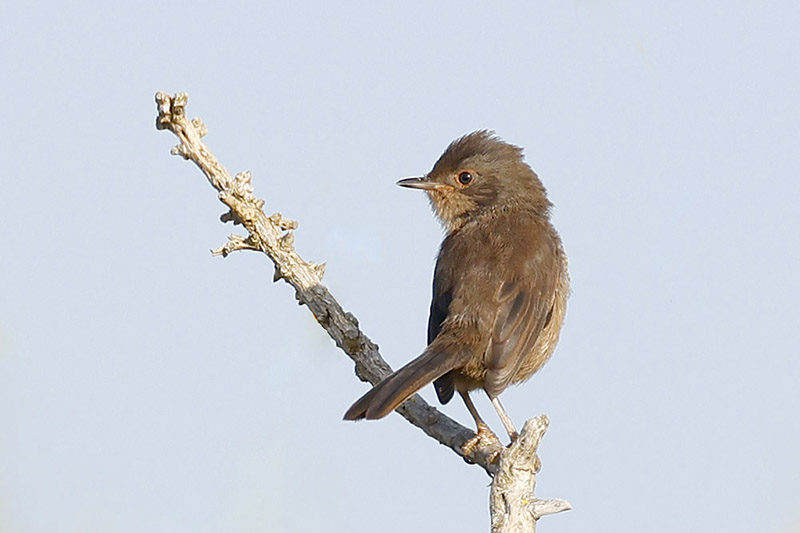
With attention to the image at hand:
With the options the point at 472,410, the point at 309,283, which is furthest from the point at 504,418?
the point at 309,283

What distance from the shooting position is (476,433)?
5.99 m

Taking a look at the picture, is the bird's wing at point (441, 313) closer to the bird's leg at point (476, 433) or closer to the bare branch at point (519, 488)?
the bird's leg at point (476, 433)

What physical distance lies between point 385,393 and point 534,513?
1230 mm

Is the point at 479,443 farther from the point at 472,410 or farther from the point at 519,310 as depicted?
the point at 519,310

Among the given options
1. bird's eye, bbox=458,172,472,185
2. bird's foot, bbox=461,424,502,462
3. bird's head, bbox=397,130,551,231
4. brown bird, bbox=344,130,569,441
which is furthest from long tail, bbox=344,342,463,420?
bird's eye, bbox=458,172,472,185

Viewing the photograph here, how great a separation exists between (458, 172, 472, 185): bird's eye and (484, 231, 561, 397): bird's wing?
788 millimetres

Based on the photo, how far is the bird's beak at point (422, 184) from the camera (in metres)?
7.39

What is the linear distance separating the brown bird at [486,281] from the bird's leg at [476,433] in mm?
16

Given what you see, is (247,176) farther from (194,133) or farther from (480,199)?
(480,199)

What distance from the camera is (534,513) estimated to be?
448cm

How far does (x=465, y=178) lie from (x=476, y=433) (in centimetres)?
212

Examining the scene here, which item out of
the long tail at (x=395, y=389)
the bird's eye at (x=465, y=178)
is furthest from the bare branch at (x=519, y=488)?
the bird's eye at (x=465, y=178)

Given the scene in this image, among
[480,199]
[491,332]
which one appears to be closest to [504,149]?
[480,199]

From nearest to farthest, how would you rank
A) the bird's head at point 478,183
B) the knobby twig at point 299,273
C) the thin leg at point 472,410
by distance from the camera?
the knobby twig at point 299,273 < the thin leg at point 472,410 < the bird's head at point 478,183
